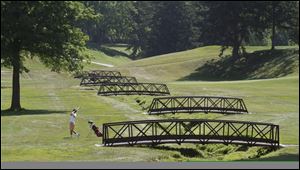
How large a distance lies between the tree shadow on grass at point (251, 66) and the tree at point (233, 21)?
3.30 meters

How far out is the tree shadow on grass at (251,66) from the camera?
8850 cm

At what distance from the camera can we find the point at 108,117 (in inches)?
1657

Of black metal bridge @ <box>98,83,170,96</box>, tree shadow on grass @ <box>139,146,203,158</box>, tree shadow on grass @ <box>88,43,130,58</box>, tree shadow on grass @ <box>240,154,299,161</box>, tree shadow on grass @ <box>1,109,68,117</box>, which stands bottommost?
tree shadow on grass @ <box>139,146,203,158</box>

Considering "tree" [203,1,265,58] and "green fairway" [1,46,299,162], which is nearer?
"green fairway" [1,46,299,162]

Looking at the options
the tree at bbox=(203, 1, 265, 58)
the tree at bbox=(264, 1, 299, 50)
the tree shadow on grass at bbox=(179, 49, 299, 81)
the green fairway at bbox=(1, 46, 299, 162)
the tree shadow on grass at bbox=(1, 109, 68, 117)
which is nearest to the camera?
the green fairway at bbox=(1, 46, 299, 162)

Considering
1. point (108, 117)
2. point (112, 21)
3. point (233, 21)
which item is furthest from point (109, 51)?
point (108, 117)

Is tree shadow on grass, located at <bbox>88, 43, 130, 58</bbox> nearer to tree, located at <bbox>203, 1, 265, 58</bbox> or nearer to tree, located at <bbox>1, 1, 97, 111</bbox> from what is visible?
tree, located at <bbox>203, 1, 265, 58</bbox>

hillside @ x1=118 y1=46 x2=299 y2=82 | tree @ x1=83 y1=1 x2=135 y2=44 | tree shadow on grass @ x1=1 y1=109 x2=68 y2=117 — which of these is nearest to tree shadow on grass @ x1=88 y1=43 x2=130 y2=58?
tree @ x1=83 y1=1 x2=135 y2=44

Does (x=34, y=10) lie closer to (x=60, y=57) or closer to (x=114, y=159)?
(x=60, y=57)

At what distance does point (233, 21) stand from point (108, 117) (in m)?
62.3

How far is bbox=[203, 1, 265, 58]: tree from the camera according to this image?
98.2m

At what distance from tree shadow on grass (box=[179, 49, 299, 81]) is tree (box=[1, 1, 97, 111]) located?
4696 centimetres

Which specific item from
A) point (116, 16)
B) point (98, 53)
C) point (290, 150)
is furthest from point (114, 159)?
point (116, 16)

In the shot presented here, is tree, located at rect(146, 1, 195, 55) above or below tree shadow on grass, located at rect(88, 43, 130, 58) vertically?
above
